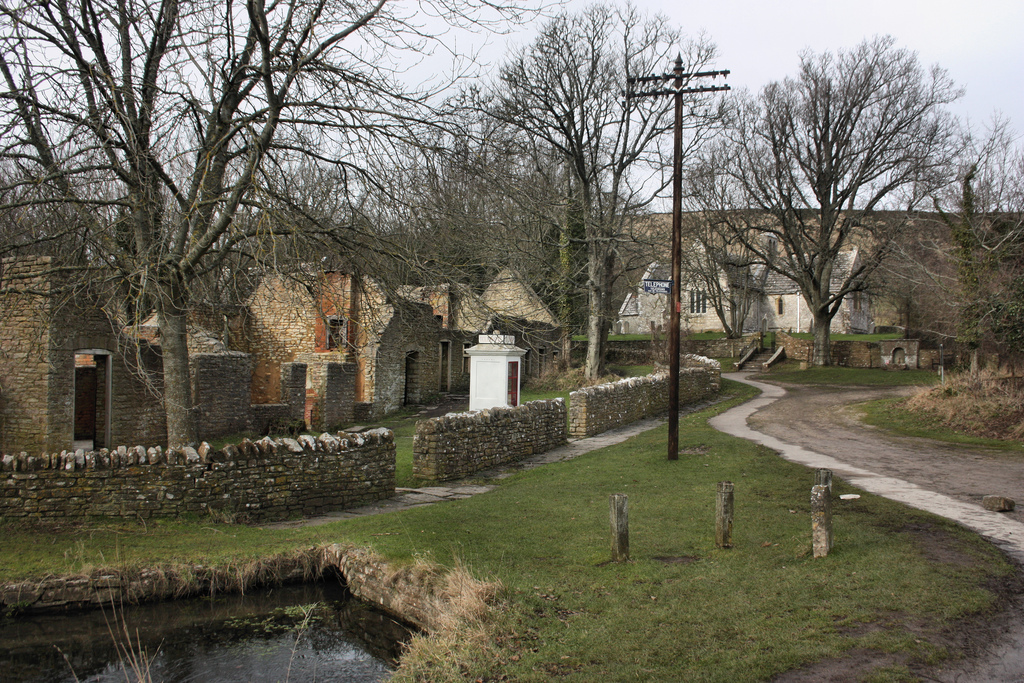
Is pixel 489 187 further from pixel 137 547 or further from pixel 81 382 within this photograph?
pixel 81 382

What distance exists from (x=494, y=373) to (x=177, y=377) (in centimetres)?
938

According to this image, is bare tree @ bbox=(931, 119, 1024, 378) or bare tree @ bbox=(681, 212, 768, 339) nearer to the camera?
bare tree @ bbox=(931, 119, 1024, 378)

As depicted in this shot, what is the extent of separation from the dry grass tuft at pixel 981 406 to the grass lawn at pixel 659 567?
7.42 meters

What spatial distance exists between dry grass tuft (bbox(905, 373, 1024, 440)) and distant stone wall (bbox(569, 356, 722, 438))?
7.55 meters

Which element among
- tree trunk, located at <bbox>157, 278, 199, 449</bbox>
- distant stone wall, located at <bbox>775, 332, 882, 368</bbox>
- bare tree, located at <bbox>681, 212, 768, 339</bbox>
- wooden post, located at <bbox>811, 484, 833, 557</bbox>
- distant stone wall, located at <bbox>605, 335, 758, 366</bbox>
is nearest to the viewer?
wooden post, located at <bbox>811, 484, 833, 557</bbox>

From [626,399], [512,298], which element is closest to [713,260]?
[626,399]

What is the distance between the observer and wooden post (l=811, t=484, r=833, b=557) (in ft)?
22.1

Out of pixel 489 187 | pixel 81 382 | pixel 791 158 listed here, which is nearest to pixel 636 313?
pixel 791 158

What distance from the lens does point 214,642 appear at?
270 inches

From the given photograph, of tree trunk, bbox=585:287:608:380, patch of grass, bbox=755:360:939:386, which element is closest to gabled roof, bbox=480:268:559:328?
tree trunk, bbox=585:287:608:380

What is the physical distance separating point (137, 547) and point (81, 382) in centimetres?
1386

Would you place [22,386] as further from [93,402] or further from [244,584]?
[244,584]

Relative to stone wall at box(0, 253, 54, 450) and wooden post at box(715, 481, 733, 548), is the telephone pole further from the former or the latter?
stone wall at box(0, 253, 54, 450)

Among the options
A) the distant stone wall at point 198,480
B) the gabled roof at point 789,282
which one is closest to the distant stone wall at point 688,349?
the gabled roof at point 789,282
